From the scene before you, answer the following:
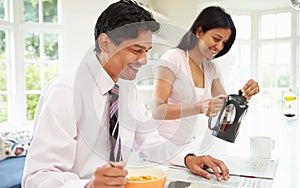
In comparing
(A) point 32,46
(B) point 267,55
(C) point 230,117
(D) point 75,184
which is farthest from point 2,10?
(B) point 267,55

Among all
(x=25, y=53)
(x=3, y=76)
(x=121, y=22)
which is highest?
(x=25, y=53)

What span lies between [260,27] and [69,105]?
15.0 ft

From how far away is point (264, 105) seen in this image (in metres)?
4.66

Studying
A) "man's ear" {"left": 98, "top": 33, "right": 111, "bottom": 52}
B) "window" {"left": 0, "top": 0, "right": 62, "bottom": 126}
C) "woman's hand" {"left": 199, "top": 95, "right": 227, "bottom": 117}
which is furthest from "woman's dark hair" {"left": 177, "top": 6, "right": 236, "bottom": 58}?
"window" {"left": 0, "top": 0, "right": 62, "bottom": 126}

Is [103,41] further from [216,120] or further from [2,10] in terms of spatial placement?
[2,10]

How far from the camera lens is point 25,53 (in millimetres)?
3281

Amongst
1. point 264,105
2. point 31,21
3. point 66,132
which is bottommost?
point 264,105

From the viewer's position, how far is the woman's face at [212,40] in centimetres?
135

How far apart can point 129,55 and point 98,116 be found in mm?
202

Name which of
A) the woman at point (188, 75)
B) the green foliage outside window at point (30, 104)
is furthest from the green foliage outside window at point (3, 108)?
the woman at point (188, 75)

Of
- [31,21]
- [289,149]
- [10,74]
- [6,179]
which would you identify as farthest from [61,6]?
[289,149]

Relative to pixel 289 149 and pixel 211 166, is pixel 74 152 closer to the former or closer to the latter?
pixel 211 166

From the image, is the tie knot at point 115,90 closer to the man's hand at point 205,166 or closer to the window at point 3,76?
the man's hand at point 205,166

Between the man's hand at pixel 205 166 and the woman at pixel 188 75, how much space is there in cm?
27
